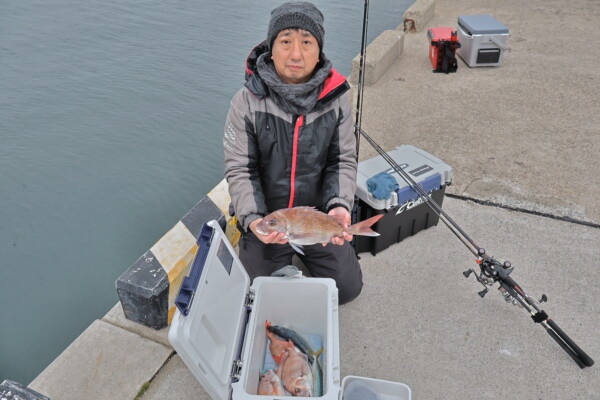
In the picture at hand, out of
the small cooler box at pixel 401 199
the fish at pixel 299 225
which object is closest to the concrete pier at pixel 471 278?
the small cooler box at pixel 401 199

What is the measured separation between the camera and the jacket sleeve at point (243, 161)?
2.91 metres

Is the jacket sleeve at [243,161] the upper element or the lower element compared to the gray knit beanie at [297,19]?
lower

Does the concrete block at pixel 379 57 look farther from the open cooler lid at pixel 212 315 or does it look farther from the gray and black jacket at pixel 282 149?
the open cooler lid at pixel 212 315

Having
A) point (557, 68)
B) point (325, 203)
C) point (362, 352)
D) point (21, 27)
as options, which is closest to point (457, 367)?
point (362, 352)

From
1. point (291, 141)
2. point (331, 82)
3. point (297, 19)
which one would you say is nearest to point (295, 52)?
point (297, 19)

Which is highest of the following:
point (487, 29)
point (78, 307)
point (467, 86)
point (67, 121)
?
point (487, 29)

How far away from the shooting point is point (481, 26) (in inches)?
270

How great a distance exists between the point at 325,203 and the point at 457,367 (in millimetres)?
1358

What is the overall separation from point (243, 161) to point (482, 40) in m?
5.46

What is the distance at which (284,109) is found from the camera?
9.53 ft

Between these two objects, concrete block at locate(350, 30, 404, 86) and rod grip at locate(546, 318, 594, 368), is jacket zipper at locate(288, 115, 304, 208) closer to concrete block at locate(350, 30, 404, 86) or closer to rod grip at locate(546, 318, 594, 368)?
rod grip at locate(546, 318, 594, 368)

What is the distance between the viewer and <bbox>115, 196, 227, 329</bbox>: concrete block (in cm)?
301

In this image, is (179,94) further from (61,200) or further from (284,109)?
(284,109)

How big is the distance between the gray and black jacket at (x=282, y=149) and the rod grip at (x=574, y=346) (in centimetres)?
146
